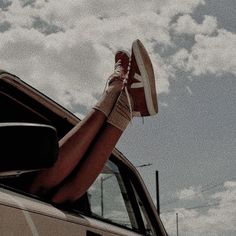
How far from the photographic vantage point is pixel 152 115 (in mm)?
3053

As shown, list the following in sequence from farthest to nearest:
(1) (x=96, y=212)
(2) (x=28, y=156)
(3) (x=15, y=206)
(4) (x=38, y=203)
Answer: (1) (x=96, y=212)
(4) (x=38, y=203)
(3) (x=15, y=206)
(2) (x=28, y=156)

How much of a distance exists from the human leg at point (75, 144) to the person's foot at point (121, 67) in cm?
20

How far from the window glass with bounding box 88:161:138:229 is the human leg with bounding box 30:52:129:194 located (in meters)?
0.35

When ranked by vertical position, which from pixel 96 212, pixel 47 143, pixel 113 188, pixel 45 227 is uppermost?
pixel 113 188

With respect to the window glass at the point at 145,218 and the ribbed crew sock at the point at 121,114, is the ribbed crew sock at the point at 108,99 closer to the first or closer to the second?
the ribbed crew sock at the point at 121,114

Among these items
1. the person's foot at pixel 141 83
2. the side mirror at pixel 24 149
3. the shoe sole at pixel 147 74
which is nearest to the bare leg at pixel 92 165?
the person's foot at pixel 141 83

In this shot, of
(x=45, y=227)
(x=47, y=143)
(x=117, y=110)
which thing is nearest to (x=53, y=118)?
(x=117, y=110)

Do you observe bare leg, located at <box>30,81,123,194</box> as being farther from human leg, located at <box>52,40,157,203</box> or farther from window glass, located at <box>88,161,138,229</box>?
window glass, located at <box>88,161,138,229</box>

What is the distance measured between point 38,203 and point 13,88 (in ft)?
1.93

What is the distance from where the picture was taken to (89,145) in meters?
2.29

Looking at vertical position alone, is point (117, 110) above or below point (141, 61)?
below

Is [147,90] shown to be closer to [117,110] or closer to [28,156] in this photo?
[117,110]

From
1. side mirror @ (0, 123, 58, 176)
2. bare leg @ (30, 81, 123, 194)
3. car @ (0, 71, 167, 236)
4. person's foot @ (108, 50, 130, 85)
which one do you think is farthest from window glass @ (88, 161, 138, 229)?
side mirror @ (0, 123, 58, 176)

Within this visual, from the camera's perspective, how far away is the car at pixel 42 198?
4.03ft
